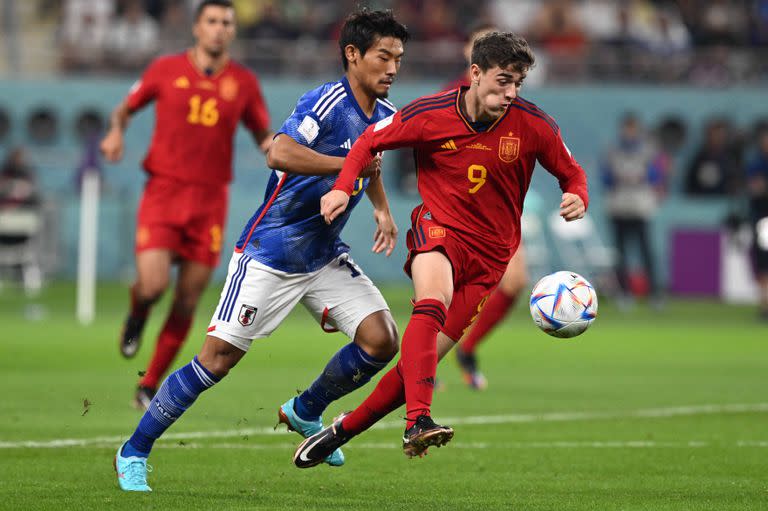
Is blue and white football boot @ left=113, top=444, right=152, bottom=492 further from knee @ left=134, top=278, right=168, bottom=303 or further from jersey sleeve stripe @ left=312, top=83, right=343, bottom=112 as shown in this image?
knee @ left=134, top=278, right=168, bottom=303

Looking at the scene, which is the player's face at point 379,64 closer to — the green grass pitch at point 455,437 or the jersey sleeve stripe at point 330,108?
the jersey sleeve stripe at point 330,108

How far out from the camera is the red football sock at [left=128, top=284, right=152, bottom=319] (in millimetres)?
10219

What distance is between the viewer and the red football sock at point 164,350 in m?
9.98

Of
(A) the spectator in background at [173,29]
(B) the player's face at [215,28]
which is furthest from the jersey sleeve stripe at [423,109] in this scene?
(A) the spectator in background at [173,29]

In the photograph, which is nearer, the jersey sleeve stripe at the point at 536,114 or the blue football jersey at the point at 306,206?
the jersey sleeve stripe at the point at 536,114

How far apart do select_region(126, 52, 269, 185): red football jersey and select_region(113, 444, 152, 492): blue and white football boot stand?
12.4 ft

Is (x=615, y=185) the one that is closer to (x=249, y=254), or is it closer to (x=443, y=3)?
(x=443, y=3)

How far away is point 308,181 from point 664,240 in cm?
1924

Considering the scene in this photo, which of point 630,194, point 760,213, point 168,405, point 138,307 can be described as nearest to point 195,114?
point 138,307

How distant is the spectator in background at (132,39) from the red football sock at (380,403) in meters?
19.0

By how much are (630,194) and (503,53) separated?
16.6m

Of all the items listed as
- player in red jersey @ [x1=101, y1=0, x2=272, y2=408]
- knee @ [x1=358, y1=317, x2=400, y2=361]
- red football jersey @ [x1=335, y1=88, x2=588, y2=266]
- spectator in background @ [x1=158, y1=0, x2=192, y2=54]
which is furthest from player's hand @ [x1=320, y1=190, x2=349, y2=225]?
spectator in background @ [x1=158, y1=0, x2=192, y2=54]

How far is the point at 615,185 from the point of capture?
74.9ft

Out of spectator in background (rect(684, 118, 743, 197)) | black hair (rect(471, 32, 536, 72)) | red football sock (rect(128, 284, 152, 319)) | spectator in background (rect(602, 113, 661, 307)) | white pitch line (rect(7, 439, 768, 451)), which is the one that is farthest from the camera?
spectator in background (rect(684, 118, 743, 197))
